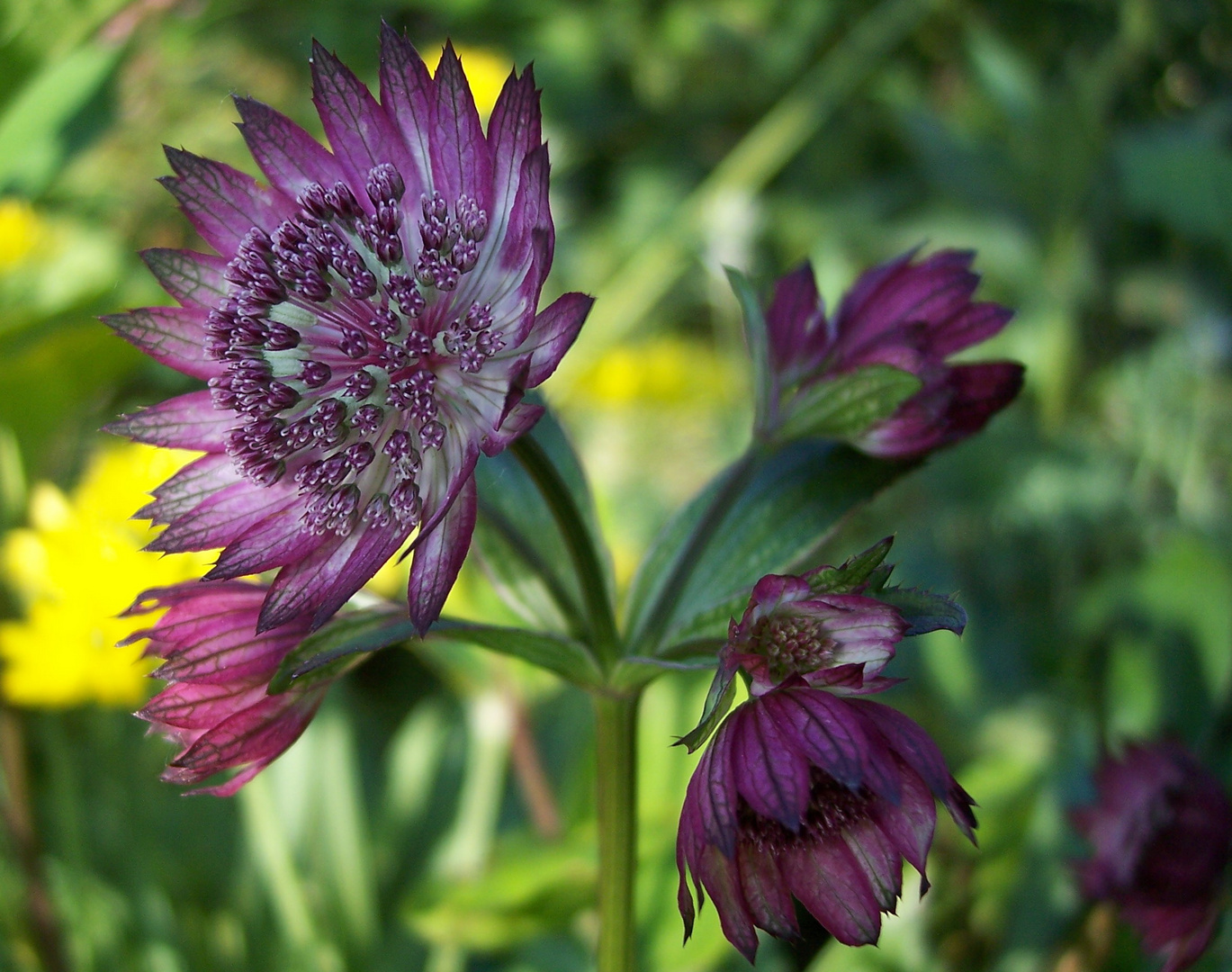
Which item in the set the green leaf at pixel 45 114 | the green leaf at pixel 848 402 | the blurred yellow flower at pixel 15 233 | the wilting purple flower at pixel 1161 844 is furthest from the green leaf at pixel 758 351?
the blurred yellow flower at pixel 15 233

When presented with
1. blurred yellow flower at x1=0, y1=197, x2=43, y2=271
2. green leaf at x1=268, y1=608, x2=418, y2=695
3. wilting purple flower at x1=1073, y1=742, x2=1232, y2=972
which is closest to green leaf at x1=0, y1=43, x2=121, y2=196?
blurred yellow flower at x1=0, y1=197, x2=43, y2=271


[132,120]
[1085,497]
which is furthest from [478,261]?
[132,120]

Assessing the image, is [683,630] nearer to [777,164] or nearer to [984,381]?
[984,381]

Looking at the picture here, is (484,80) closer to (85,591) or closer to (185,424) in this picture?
(85,591)

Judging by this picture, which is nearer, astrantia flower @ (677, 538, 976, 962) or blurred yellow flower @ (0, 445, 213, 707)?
astrantia flower @ (677, 538, 976, 962)

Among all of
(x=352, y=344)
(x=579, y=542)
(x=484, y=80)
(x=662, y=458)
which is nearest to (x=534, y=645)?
(x=579, y=542)

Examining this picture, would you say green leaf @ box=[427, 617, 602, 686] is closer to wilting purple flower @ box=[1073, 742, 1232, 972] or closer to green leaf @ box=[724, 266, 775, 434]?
green leaf @ box=[724, 266, 775, 434]
